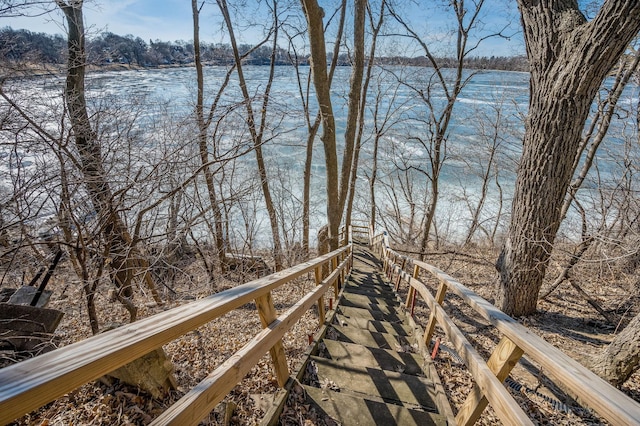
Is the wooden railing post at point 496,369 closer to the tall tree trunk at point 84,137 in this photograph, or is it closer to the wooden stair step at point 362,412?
the wooden stair step at point 362,412

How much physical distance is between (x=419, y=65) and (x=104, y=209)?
11.8 m

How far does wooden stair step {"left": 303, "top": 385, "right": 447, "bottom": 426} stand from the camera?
210 cm

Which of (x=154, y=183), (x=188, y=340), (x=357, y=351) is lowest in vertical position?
(x=188, y=340)

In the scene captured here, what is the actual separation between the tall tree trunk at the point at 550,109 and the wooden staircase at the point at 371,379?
Result: 87.1 inches

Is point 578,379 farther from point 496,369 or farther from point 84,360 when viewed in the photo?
point 84,360

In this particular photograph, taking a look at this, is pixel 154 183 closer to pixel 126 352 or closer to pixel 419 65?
pixel 126 352

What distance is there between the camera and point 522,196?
14.4ft

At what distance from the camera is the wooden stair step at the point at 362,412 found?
82.7 inches

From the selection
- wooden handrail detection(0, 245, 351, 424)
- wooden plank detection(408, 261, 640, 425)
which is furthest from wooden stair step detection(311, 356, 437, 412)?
wooden handrail detection(0, 245, 351, 424)

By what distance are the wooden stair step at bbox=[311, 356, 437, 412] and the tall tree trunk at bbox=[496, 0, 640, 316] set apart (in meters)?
3.05

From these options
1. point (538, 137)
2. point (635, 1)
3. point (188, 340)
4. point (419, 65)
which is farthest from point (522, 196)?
point (419, 65)

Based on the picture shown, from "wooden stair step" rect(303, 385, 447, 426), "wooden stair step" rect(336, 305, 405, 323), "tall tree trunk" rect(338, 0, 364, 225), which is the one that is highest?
"tall tree trunk" rect(338, 0, 364, 225)

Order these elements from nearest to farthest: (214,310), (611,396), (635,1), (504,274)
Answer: (611,396) → (214,310) → (635,1) → (504,274)

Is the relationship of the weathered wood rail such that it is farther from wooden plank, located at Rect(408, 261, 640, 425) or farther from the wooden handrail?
the wooden handrail
